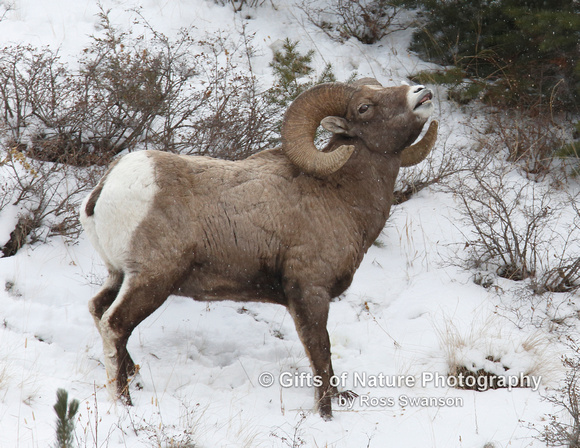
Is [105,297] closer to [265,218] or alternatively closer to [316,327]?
[265,218]

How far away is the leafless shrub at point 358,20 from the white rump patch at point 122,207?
7.76 metres

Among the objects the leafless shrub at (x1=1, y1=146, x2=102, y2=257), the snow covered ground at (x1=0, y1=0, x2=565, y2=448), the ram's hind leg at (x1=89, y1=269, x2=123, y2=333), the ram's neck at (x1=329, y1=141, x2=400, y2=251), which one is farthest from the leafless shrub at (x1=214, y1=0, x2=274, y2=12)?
the ram's hind leg at (x1=89, y1=269, x2=123, y2=333)

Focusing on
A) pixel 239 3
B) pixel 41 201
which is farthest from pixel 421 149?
pixel 239 3

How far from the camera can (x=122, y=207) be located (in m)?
4.69

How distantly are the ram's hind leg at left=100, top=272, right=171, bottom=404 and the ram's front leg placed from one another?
1.04m

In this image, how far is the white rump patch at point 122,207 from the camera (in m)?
4.68

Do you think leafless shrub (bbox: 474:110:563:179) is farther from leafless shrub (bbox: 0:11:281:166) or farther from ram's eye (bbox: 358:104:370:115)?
ram's eye (bbox: 358:104:370:115)

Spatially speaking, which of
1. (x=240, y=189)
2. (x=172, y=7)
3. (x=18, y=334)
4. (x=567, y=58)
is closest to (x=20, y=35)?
(x=172, y=7)

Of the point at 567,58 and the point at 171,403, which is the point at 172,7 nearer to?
the point at 567,58

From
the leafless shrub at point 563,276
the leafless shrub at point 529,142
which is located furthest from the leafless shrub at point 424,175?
the leafless shrub at point 563,276

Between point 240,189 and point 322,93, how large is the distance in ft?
3.49

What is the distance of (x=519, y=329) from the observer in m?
6.64

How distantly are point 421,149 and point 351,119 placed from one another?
0.93 metres

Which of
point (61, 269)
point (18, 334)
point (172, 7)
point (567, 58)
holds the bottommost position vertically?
point (18, 334)
